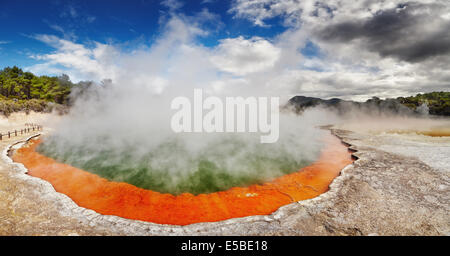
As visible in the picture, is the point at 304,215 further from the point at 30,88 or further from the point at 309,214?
the point at 30,88

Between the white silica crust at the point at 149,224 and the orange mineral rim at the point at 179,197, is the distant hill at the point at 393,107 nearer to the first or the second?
the orange mineral rim at the point at 179,197

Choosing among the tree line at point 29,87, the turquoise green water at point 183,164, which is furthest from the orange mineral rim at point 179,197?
the tree line at point 29,87

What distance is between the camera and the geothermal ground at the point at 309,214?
369cm

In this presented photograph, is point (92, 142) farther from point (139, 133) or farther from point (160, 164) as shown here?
point (160, 164)

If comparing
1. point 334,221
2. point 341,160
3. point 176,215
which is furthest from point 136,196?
point 341,160

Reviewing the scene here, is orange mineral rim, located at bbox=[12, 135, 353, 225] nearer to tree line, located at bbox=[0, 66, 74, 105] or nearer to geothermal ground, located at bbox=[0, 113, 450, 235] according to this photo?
geothermal ground, located at bbox=[0, 113, 450, 235]

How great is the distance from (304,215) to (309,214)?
5.0 inches

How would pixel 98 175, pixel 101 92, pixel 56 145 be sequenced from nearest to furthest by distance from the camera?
pixel 98 175 → pixel 56 145 → pixel 101 92

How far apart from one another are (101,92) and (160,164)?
26813 mm

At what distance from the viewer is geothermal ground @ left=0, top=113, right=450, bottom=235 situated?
12.1 feet

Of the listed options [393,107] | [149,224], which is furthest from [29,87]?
[393,107]

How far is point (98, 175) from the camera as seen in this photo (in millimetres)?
7438

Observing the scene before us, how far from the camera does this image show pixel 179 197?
19.6ft

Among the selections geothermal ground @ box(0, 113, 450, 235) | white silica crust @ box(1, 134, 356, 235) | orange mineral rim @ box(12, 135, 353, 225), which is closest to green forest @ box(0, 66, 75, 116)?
orange mineral rim @ box(12, 135, 353, 225)
